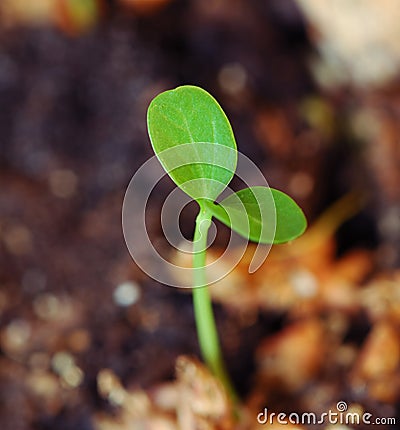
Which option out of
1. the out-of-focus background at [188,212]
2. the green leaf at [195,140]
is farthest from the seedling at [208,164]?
the out-of-focus background at [188,212]

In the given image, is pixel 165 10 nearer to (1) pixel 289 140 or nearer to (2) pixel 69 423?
(1) pixel 289 140

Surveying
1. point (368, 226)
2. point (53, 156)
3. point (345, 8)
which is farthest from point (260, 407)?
point (345, 8)

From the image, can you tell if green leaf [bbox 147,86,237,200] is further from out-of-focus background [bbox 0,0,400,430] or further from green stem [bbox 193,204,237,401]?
out-of-focus background [bbox 0,0,400,430]

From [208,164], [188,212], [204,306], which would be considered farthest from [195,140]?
[188,212]

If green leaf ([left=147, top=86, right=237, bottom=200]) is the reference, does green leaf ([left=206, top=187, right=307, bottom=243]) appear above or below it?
below

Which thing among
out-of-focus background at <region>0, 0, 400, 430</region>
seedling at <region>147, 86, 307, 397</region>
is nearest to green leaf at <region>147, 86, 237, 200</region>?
seedling at <region>147, 86, 307, 397</region>

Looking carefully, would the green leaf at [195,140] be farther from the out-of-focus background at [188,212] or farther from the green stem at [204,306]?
the out-of-focus background at [188,212]
